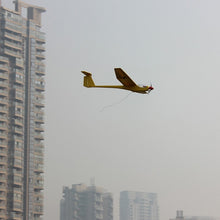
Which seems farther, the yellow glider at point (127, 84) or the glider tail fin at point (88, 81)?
the glider tail fin at point (88, 81)

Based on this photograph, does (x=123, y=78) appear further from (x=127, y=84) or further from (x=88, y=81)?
(x=88, y=81)

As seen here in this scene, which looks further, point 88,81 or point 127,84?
point 88,81

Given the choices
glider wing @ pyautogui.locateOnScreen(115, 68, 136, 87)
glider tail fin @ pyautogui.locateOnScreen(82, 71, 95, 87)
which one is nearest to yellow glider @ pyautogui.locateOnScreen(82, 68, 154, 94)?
glider wing @ pyautogui.locateOnScreen(115, 68, 136, 87)

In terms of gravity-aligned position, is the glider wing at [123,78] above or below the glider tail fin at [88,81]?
below

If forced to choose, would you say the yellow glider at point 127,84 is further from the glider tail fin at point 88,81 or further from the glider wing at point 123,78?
the glider tail fin at point 88,81

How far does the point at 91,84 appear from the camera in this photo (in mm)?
69188

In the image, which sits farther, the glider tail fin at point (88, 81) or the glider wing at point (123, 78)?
the glider tail fin at point (88, 81)

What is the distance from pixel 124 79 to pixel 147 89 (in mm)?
2333

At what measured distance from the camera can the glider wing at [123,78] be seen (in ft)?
197

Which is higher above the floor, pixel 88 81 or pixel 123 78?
pixel 88 81

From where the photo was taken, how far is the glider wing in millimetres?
60125

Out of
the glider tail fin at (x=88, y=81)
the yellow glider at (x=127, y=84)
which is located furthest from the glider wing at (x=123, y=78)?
the glider tail fin at (x=88, y=81)

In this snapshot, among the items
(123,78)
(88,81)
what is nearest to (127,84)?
(123,78)

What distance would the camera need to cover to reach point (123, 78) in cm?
6078
